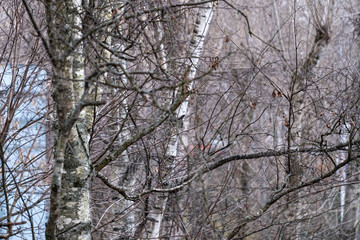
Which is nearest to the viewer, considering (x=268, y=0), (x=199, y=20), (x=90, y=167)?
(x=90, y=167)

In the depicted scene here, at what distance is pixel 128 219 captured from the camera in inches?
249

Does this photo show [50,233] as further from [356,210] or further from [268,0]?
[268,0]

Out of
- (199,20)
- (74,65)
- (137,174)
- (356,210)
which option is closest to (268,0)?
(356,210)

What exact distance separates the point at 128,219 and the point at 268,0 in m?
9.31

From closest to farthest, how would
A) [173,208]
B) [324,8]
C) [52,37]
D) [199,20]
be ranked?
[52,37] → [173,208] → [199,20] → [324,8]

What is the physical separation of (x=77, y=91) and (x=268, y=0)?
11189mm

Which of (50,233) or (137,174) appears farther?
(137,174)

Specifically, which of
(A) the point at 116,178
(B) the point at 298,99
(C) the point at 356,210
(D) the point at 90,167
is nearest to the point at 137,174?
(A) the point at 116,178

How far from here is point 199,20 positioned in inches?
277

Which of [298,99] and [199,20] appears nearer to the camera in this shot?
[199,20]

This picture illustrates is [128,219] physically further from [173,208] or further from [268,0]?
[268,0]

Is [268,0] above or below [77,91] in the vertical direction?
above

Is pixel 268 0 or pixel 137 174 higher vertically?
pixel 268 0

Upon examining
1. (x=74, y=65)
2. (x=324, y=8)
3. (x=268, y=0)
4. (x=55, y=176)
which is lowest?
(x=55, y=176)
